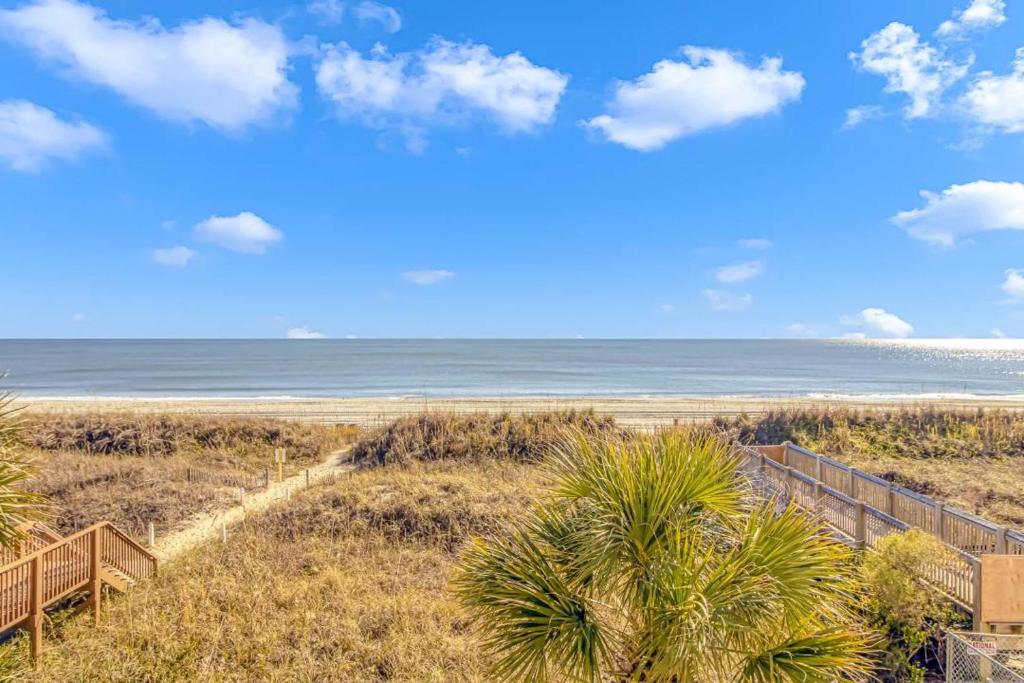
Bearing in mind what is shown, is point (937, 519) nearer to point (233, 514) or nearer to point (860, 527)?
point (860, 527)

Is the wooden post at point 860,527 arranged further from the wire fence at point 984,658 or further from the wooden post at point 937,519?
the wire fence at point 984,658

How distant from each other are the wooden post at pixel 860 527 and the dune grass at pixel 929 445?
206 inches

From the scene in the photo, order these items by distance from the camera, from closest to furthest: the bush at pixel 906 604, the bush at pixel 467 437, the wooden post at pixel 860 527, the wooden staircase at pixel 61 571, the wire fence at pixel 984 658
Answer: the wire fence at pixel 984 658
the bush at pixel 906 604
the wooden staircase at pixel 61 571
the wooden post at pixel 860 527
the bush at pixel 467 437

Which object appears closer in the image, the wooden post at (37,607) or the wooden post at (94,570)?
the wooden post at (37,607)

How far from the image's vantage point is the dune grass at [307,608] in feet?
24.4

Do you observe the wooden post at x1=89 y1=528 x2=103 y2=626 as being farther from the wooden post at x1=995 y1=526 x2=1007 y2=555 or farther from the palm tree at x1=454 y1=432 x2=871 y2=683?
the wooden post at x1=995 y1=526 x2=1007 y2=555

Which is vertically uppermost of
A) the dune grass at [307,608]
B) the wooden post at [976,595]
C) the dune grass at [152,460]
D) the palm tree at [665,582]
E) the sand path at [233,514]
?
the palm tree at [665,582]

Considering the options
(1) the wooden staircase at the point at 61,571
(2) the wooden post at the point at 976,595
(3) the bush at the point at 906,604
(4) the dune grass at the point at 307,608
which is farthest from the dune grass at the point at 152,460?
(2) the wooden post at the point at 976,595

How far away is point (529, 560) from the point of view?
15.1 feet

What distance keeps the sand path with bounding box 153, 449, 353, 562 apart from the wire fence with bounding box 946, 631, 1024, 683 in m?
13.7

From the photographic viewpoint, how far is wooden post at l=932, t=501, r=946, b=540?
907cm

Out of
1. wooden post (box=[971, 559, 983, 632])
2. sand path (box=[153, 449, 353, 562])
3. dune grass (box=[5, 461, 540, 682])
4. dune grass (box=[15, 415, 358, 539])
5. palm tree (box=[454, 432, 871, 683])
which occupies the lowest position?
sand path (box=[153, 449, 353, 562])

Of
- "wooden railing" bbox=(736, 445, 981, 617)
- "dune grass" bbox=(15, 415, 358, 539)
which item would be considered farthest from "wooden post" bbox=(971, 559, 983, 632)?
"dune grass" bbox=(15, 415, 358, 539)

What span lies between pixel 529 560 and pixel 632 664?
124 centimetres
